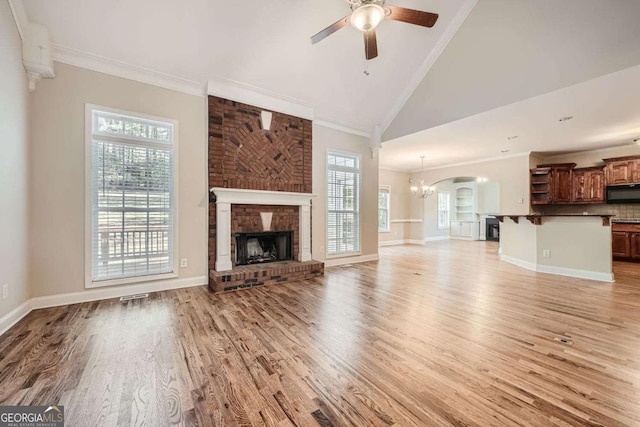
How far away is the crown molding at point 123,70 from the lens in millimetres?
3198

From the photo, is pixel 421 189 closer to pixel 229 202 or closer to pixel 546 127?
pixel 546 127

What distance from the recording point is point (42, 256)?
3068 mm

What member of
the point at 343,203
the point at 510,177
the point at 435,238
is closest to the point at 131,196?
the point at 343,203

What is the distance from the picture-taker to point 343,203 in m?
5.90

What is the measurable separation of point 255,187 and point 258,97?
1.59 m

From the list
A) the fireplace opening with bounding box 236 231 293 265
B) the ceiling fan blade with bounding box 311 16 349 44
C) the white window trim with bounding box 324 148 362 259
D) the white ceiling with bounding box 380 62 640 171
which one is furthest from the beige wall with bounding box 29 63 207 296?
the white ceiling with bounding box 380 62 640 171

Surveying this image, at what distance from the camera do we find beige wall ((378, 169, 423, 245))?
965 centimetres

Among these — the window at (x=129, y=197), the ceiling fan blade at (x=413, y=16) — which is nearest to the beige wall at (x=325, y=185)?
the window at (x=129, y=197)

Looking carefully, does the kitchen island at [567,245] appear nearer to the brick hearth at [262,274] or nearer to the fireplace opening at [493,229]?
the brick hearth at [262,274]

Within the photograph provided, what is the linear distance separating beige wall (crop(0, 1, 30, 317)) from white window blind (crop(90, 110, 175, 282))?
0.60 metres

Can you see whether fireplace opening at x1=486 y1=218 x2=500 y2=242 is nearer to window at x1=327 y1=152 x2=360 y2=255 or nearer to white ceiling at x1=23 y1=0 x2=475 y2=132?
window at x1=327 y1=152 x2=360 y2=255

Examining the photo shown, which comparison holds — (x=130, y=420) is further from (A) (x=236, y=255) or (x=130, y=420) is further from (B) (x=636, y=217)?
(B) (x=636, y=217)

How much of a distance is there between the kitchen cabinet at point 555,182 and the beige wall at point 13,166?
1003 centimetres

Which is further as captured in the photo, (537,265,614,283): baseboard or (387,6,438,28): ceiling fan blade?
(537,265,614,283): baseboard
